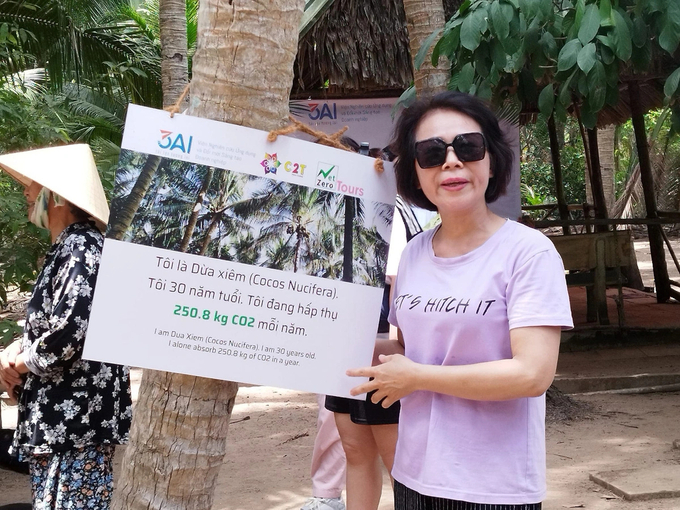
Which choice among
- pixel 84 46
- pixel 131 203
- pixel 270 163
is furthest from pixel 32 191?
pixel 84 46

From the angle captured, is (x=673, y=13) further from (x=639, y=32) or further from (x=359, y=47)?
(x=359, y=47)

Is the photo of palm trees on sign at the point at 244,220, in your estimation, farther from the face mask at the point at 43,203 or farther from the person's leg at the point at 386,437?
the face mask at the point at 43,203

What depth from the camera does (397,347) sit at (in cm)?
230

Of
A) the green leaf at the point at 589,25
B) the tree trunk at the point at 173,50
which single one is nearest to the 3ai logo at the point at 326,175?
the green leaf at the point at 589,25

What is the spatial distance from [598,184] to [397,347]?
328 inches

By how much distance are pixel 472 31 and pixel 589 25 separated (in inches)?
20.6

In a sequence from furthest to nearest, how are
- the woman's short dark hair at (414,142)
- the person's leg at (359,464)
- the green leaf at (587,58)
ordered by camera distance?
1. the green leaf at (587,58)
2. the person's leg at (359,464)
3. the woman's short dark hair at (414,142)

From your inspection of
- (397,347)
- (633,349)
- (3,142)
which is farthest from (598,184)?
(397,347)

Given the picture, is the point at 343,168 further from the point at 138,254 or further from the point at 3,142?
the point at 3,142

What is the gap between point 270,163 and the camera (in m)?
2.00

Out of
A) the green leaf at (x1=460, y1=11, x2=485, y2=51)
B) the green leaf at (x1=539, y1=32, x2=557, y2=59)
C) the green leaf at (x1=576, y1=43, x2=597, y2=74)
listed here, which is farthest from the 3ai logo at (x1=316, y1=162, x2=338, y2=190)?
the green leaf at (x1=539, y1=32, x2=557, y2=59)

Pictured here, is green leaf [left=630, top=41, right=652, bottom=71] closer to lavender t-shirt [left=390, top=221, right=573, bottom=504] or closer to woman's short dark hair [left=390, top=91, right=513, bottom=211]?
woman's short dark hair [left=390, top=91, right=513, bottom=211]

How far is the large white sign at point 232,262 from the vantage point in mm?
1892

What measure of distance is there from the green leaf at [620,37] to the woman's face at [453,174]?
197 cm
